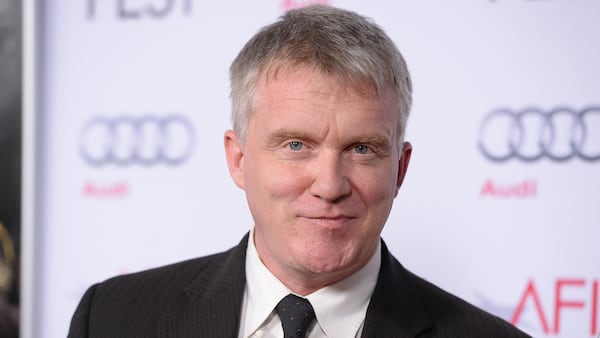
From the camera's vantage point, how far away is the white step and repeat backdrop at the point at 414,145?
105 inches

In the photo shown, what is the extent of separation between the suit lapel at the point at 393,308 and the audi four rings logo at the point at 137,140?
113 cm

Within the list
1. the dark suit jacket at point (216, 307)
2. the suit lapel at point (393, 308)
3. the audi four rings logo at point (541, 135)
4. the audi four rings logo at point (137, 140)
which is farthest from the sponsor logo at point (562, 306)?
the audi four rings logo at point (137, 140)

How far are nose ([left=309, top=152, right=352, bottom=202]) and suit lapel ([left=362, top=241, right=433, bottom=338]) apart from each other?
0.30 m

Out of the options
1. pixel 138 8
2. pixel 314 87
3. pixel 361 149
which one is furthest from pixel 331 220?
pixel 138 8

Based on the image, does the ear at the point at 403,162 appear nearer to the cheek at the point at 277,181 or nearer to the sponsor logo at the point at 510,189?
the cheek at the point at 277,181

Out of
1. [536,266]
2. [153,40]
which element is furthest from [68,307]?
[536,266]

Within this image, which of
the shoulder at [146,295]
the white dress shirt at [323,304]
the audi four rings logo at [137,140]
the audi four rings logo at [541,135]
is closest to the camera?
the white dress shirt at [323,304]

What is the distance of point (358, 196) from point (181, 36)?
4.58ft

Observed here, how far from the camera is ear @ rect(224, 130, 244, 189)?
82.0 inches

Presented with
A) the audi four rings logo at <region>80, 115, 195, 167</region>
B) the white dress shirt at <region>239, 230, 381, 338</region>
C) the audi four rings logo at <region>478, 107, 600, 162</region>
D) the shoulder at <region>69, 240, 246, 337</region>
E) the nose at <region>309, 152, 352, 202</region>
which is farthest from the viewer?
the audi four rings logo at <region>80, 115, 195, 167</region>

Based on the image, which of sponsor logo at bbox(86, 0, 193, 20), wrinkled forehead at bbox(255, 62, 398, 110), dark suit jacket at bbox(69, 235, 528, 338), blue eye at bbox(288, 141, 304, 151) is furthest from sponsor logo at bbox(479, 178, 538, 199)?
sponsor logo at bbox(86, 0, 193, 20)

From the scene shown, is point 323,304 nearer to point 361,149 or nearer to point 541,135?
point 361,149

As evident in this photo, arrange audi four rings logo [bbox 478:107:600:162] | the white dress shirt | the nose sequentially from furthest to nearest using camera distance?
1. audi four rings logo [bbox 478:107:600:162]
2. the white dress shirt
3. the nose

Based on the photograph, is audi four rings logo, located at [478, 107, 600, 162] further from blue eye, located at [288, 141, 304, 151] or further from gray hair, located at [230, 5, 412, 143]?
blue eye, located at [288, 141, 304, 151]
